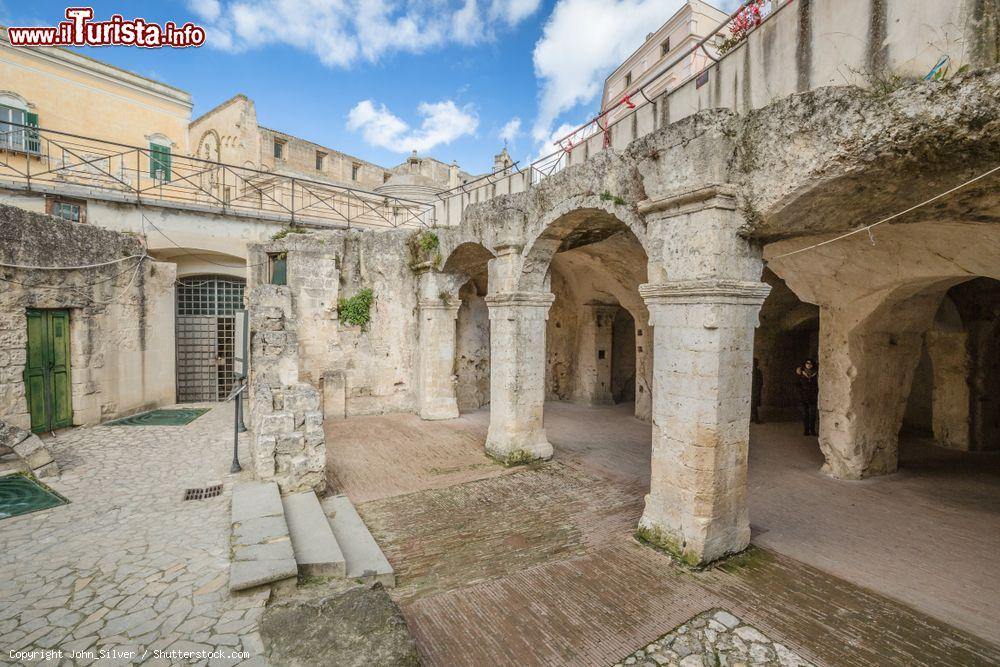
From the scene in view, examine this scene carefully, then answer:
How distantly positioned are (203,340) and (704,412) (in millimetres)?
13188

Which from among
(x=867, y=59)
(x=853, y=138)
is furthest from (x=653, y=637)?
(x=867, y=59)

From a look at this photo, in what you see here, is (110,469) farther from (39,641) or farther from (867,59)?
(867,59)

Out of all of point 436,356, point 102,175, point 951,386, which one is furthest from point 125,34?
point 951,386

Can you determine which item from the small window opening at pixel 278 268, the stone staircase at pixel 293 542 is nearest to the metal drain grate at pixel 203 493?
the stone staircase at pixel 293 542

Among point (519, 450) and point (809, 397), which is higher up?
point (809, 397)

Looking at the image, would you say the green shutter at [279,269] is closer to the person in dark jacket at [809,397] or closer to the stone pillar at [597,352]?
the stone pillar at [597,352]

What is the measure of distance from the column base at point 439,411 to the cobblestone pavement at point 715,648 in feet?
25.8

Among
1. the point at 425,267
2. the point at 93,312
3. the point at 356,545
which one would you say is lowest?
the point at 356,545

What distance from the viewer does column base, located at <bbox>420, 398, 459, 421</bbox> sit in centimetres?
1111

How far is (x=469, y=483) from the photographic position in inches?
279

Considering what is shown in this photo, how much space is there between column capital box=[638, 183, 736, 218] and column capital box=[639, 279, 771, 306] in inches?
27.9

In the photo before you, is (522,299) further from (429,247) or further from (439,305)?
(429,247)

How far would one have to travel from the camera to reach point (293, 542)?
479 centimetres

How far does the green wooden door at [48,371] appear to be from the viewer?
863 cm
